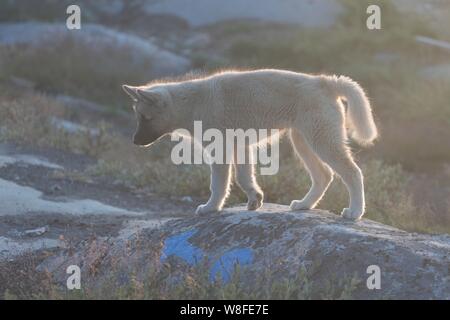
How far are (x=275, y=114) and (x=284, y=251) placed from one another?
1492 mm

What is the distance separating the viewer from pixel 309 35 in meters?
22.5

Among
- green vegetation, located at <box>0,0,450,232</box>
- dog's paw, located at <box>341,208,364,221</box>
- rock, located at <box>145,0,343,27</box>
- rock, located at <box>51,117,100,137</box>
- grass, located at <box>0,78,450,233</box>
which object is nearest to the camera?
dog's paw, located at <box>341,208,364,221</box>

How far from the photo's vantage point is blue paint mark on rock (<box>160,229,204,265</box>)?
624cm

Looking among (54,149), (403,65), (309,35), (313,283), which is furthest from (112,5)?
(313,283)

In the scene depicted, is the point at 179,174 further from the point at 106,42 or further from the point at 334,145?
the point at 106,42

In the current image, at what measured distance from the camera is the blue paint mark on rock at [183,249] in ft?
20.5

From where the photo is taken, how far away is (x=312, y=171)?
7316 millimetres

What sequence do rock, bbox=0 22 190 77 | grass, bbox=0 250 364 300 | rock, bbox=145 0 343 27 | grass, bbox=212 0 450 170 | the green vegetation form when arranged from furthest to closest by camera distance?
1. rock, bbox=145 0 343 27
2. rock, bbox=0 22 190 77
3. grass, bbox=212 0 450 170
4. the green vegetation
5. grass, bbox=0 250 364 300

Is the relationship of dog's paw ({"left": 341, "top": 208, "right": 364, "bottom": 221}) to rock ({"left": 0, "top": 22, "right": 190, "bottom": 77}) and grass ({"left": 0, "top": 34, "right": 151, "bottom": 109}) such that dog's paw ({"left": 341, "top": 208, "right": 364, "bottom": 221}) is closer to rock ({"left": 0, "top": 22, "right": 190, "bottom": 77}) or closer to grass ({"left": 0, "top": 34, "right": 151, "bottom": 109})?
grass ({"left": 0, "top": 34, "right": 151, "bottom": 109})

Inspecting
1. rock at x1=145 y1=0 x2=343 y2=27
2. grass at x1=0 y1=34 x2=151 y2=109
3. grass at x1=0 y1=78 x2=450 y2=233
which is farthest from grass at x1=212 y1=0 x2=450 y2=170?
grass at x1=0 y1=34 x2=151 y2=109

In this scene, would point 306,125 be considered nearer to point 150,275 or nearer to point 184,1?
point 150,275

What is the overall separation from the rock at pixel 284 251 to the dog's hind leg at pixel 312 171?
8.3 inches

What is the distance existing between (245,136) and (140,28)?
2119 centimetres

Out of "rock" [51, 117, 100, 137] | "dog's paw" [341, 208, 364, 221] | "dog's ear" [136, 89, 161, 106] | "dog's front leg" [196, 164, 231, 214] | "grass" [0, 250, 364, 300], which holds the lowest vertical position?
"grass" [0, 250, 364, 300]
